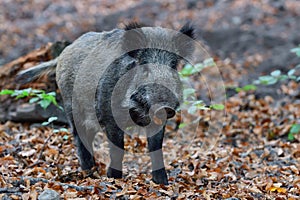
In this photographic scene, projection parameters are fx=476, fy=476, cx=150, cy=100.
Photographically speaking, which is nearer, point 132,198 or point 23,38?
point 132,198

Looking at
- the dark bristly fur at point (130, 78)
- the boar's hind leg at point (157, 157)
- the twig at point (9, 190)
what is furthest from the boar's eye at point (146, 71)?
the twig at point (9, 190)

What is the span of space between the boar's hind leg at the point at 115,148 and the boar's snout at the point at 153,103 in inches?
12.5

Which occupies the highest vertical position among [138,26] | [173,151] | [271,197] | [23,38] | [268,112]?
[23,38]

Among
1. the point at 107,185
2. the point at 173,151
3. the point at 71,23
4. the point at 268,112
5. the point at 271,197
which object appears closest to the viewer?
the point at 107,185

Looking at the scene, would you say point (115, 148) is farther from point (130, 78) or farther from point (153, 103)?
point (153, 103)

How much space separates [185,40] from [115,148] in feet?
4.14

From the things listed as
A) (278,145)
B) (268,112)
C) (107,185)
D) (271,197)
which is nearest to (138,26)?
(107,185)

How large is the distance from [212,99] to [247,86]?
2.54 ft

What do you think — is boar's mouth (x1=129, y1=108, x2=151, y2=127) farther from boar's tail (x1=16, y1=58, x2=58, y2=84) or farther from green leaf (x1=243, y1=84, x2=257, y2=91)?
green leaf (x1=243, y1=84, x2=257, y2=91)

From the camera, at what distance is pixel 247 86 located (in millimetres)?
9070

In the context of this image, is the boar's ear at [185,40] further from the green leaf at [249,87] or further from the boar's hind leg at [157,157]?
the green leaf at [249,87]

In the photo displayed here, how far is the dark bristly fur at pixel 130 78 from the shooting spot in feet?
13.5

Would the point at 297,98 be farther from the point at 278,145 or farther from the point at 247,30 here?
the point at 247,30

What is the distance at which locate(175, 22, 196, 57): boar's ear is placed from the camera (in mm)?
4676
